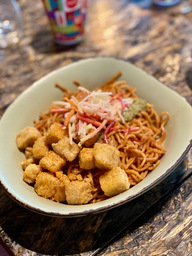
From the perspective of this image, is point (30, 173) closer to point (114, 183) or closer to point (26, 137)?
point (26, 137)

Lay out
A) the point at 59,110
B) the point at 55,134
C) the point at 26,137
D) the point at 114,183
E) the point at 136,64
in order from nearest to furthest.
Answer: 1. the point at 114,183
2. the point at 55,134
3. the point at 26,137
4. the point at 59,110
5. the point at 136,64

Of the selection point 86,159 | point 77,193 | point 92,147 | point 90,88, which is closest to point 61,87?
point 90,88

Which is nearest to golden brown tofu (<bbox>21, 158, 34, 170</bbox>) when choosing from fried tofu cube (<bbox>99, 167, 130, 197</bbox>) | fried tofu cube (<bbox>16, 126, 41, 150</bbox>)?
fried tofu cube (<bbox>16, 126, 41, 150</bbox>)

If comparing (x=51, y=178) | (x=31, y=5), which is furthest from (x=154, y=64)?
(x=31, y=5)

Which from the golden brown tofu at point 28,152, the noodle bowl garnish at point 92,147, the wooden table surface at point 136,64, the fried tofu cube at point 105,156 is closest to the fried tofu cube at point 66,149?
the noodle bowl garnish at point 92,147

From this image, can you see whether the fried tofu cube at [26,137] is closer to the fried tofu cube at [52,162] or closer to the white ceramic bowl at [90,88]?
the white ceramic bowl at [90,88]
